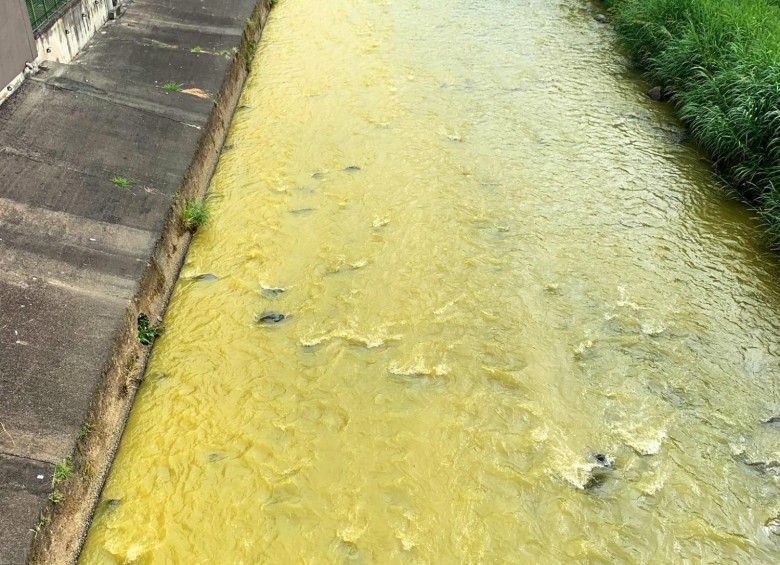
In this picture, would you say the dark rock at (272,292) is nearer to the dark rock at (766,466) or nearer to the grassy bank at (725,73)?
the dark rock at (766,466)

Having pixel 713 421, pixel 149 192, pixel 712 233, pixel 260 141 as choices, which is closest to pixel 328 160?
pixel 260 141

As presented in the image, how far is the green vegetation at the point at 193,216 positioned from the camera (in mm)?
8250

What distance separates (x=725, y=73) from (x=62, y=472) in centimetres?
1005

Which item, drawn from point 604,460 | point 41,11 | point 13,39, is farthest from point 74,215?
point 604,460

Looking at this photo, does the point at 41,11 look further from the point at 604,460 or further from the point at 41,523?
the point at 604,460

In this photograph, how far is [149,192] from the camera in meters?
7.93

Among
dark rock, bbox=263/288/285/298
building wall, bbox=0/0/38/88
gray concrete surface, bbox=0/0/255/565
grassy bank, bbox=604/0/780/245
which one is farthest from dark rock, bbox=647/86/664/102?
building wall, bbox=0/0/38/88

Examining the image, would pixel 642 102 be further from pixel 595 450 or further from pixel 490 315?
pixel 595 450

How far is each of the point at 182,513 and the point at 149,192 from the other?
3.91 m

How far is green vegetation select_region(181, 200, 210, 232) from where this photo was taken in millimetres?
8250

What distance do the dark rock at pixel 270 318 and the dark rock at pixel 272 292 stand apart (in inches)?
11.4

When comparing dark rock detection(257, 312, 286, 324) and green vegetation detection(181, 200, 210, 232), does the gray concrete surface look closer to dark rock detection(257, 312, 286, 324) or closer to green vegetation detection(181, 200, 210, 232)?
green vegetation detection(181, 200, 210, 232)

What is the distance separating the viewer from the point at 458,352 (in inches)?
280

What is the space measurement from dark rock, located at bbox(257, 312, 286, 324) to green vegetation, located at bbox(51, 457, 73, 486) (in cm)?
254
